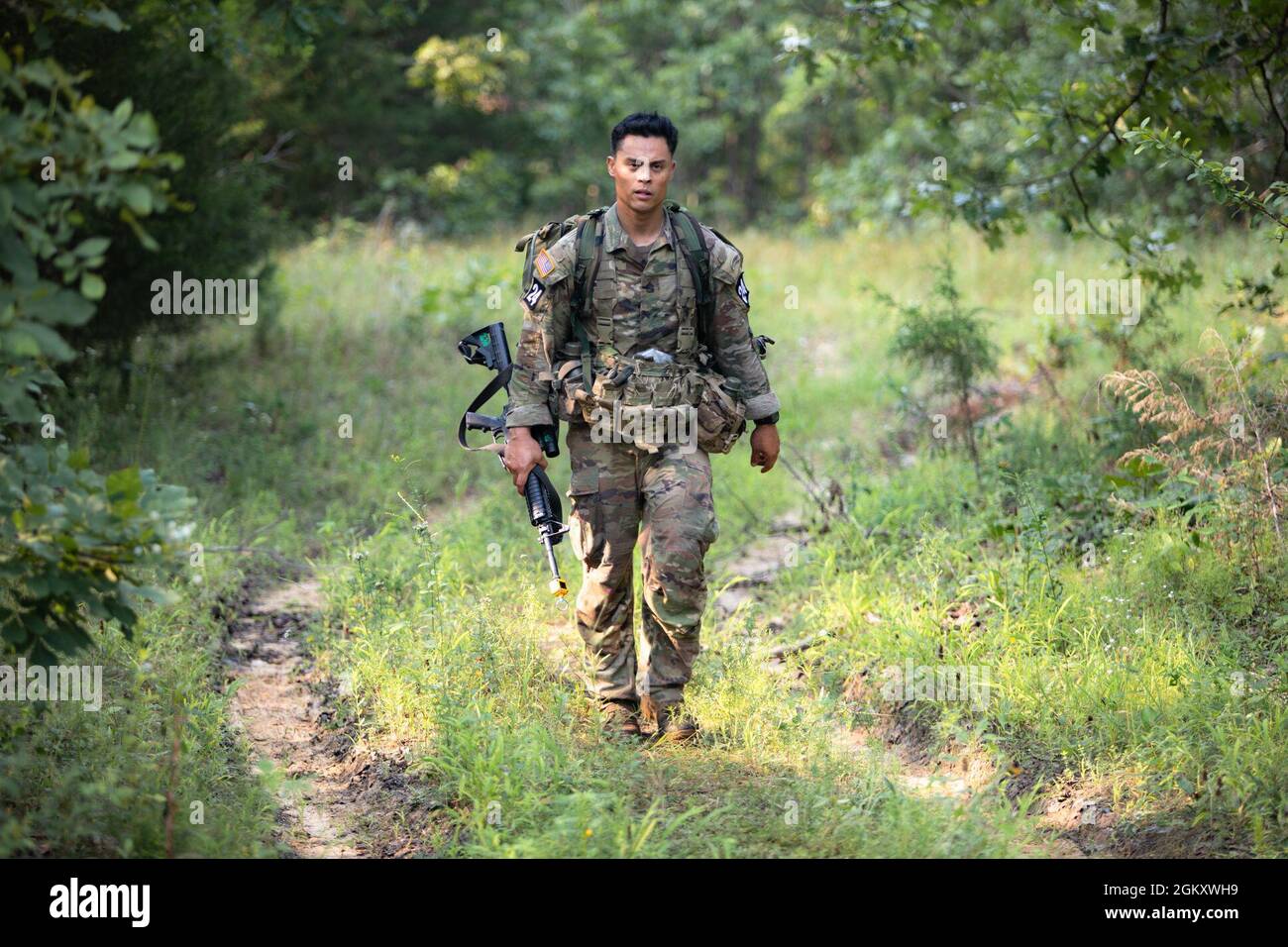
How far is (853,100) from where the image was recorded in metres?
23.6

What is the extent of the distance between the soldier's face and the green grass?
5.26 ft

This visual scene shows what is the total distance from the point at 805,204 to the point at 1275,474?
18.7 m

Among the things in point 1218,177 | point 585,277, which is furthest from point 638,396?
point 1218,177

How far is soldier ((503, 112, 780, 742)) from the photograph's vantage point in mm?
5398

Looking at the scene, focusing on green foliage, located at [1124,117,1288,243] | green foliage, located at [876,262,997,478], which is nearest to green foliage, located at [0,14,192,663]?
green foliage, located at [1124,117,1288,243]

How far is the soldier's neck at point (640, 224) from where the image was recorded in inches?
215

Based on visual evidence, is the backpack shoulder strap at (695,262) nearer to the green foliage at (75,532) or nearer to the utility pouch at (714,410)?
the utility pouch at (714,410)

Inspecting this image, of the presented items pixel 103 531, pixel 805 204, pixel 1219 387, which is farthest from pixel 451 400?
pixel 805 204

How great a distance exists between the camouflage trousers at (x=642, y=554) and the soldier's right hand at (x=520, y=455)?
0.17 meters

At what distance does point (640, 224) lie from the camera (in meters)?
5.50

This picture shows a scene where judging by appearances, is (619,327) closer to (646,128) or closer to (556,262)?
(556,262)

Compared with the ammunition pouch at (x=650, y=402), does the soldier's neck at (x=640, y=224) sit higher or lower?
higher

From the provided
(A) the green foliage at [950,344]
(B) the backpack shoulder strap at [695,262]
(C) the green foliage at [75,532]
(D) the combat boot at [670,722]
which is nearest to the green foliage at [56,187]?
(C) the green foliage at [75,532]
